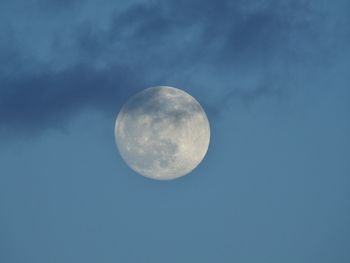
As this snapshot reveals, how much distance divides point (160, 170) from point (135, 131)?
385cm

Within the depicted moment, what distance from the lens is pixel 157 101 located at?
37094mm

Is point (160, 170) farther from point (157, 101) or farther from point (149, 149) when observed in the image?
point (157, 101)

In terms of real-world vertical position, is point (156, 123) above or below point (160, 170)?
above

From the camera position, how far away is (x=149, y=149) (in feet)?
116

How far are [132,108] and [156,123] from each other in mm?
2784

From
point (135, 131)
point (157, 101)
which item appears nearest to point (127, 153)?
point (135, 131)

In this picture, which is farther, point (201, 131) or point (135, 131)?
point (201, 131)

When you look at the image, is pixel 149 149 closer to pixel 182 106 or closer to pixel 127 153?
pixel 127 153

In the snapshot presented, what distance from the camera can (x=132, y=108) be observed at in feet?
122

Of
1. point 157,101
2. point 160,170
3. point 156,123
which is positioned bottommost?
point 160,170

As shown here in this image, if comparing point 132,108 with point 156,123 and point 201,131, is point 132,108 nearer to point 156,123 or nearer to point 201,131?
point 156,123

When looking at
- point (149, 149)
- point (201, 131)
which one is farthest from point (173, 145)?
point (201, 131)

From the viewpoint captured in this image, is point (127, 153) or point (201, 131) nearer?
point (127, 153)

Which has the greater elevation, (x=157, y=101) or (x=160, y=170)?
(x=157, y=101)
